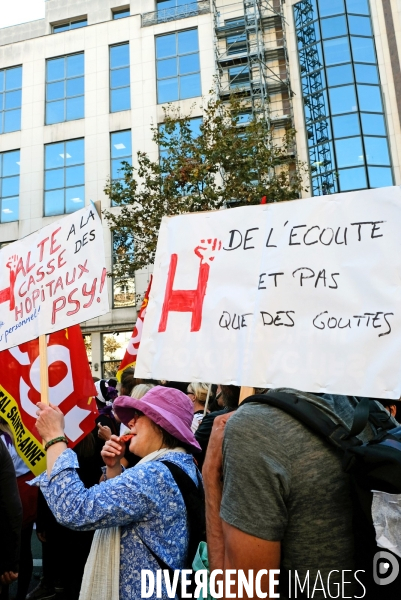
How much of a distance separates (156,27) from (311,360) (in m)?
25.9

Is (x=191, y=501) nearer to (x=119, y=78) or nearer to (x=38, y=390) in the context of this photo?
(x=38, y=390)

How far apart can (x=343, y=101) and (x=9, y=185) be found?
51.0ft

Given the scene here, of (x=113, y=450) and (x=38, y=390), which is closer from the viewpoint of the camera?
(x=113, y=450)

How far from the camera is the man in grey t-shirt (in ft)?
4.77

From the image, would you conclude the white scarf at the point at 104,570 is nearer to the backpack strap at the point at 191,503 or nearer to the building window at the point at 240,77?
the backpack strap at the point at 191,503

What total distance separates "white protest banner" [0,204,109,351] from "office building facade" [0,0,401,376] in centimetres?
1847

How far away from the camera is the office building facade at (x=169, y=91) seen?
21.8 meters

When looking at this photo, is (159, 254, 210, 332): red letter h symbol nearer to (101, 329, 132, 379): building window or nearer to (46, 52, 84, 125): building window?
(101, 329, 132, 379): building window

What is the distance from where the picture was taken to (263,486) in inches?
57.2

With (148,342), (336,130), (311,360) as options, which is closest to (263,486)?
(311,360)

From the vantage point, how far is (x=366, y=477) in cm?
145

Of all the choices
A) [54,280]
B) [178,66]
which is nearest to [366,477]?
[54,280]

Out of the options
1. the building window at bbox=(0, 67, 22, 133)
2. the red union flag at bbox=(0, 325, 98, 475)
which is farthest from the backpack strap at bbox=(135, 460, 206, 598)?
the building window at bbox=(0, 67, 22, 133)

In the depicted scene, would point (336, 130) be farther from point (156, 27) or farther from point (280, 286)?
point (280, 286)
